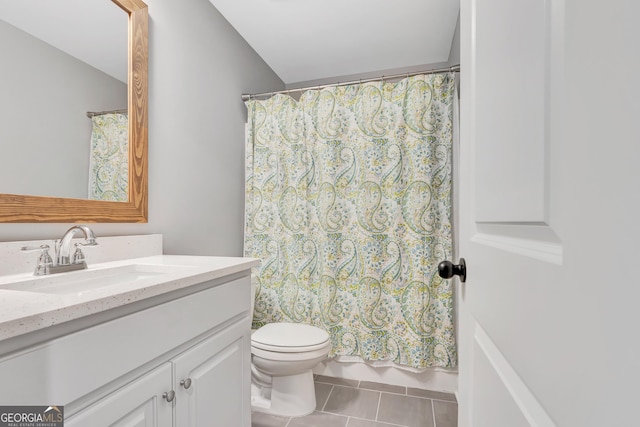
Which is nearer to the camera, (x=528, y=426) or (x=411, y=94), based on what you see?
(x=528, y=426)

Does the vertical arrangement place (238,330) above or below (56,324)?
below

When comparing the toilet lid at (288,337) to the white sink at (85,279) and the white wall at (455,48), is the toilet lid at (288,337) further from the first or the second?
the white wall at (455,48)

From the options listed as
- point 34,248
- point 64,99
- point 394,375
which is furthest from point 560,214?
point 394,375

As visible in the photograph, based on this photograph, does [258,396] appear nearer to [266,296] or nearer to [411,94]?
[266,296]

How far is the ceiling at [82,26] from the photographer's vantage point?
1.07 meters

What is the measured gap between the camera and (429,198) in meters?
1.98

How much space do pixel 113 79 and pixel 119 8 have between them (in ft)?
1.13

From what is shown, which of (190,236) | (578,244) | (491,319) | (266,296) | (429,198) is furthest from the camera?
(266,296)

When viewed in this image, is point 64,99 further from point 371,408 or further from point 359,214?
point 371,408

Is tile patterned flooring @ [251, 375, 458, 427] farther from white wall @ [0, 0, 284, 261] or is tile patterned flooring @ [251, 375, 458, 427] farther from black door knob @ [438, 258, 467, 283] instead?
black door knob @ [438, 258, 467, 283]

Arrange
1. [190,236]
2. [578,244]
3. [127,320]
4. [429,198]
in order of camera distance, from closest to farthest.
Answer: [578,244]
[127,320]
[190,236]
[429,198]

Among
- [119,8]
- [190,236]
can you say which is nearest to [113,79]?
[119,8]

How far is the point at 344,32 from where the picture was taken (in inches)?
88.0

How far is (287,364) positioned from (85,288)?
1.02m
